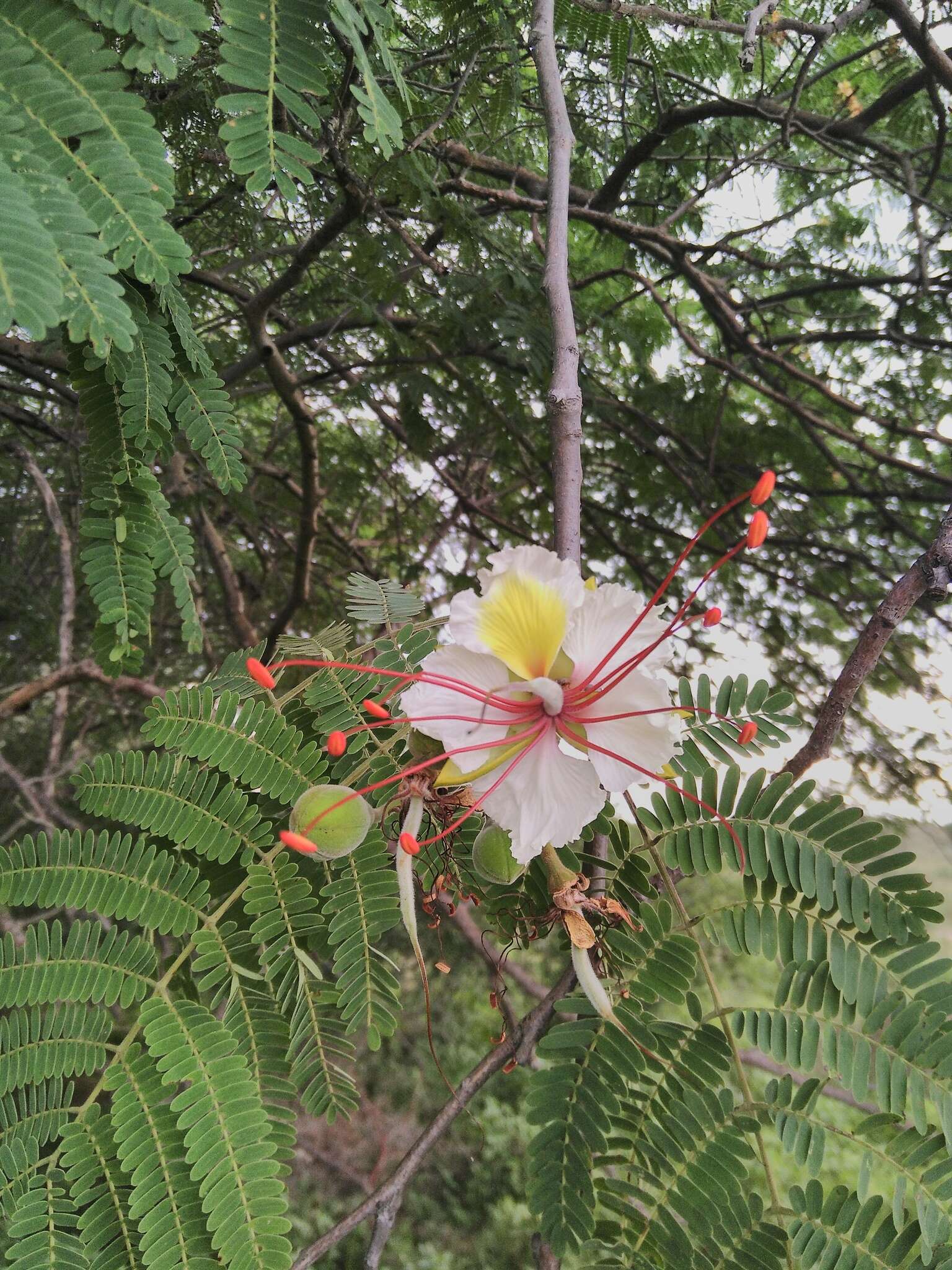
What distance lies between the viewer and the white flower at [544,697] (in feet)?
2.10

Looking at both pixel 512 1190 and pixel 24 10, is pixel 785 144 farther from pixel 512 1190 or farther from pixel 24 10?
pixel 512 1190

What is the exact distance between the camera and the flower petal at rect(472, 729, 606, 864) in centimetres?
64

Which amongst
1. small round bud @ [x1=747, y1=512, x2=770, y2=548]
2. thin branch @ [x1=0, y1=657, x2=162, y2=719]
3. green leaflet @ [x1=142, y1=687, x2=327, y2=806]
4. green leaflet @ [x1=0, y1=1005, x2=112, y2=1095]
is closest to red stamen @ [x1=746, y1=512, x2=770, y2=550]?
small round bud @ [x1=747, y1=512, x2=770, y2=548]

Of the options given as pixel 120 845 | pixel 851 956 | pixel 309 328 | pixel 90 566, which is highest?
pixel 309 328

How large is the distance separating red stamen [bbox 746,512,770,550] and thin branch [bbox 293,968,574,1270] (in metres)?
0.47

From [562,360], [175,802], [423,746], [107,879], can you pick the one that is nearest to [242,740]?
[175,802]

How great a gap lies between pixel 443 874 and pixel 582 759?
19cm

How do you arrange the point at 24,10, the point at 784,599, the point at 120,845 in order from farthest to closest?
the point at 784,599 < the point at 120,845 < the point at 24,10

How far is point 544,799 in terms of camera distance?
653mm

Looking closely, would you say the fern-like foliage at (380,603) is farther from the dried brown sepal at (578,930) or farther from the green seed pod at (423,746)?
the dried brown sepal at (578,930)

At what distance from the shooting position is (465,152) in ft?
5.49

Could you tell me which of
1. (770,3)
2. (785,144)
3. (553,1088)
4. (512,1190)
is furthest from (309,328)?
(512,1190)

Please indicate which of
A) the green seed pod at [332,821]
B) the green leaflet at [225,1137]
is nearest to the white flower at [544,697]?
the green seed pod at [332,821]

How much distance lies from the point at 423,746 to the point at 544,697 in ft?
0.36
